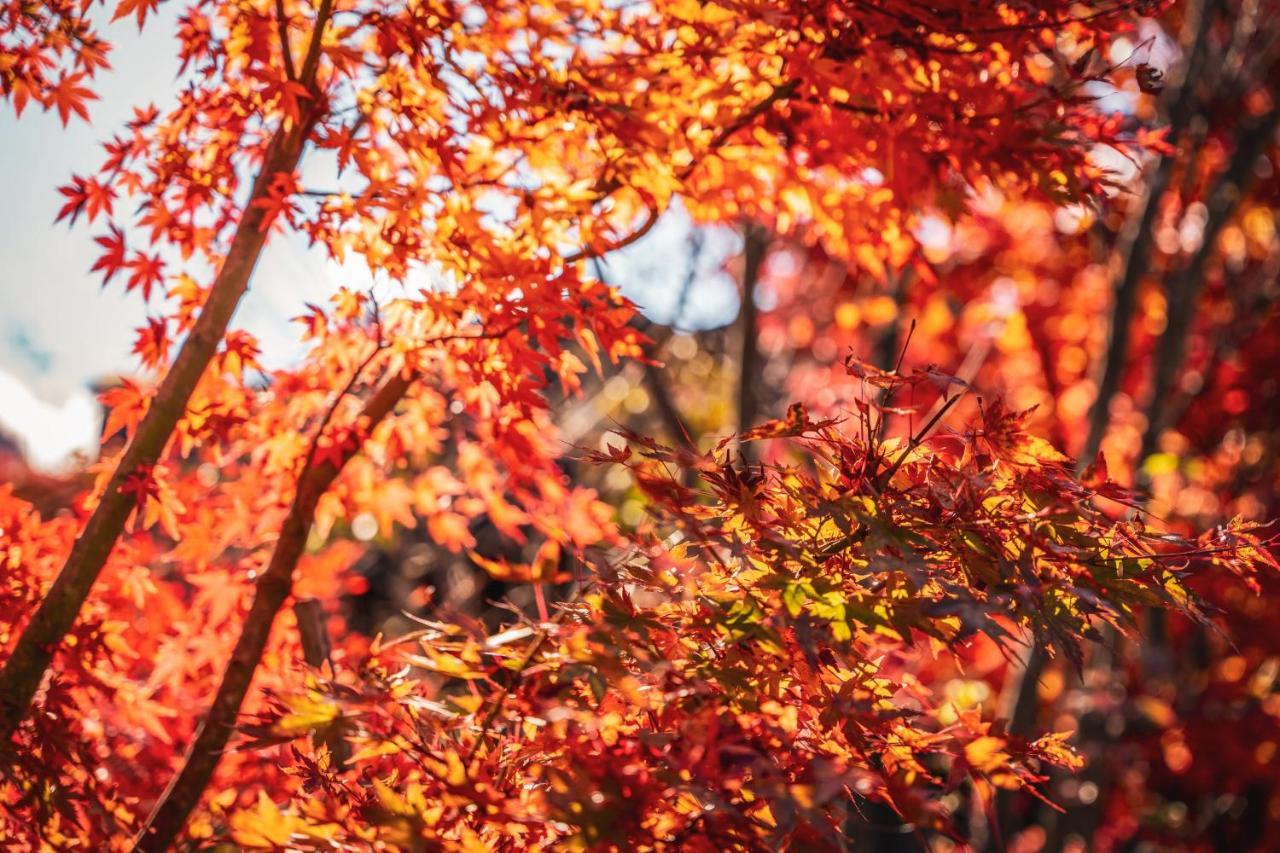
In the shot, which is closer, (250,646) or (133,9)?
(133,9)

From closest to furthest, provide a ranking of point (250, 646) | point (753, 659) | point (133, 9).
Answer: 1. point (753, 659)
2. point (133, 9)
3. point (250, 646)

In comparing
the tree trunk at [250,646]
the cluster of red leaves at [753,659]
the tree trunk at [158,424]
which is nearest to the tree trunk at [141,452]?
the tree trunk at [158,424]

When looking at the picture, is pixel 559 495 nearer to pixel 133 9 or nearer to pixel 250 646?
pixel 250 646

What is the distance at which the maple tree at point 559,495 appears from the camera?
68.3 inches

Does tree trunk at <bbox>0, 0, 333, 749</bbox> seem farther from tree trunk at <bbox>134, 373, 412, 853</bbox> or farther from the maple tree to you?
tree trunk at <bbox>134, 373, 412, 853</bbox>

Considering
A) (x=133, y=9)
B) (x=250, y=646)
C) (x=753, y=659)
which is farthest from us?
(x=250, y=646)

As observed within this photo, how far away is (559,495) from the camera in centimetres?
342

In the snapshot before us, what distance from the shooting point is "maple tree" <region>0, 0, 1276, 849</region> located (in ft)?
5.69

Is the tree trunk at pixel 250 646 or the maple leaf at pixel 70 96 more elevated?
the maple leaf at pixel 70 96

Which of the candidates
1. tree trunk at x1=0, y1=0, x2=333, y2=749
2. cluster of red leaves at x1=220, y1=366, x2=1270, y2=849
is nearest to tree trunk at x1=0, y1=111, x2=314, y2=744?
tree trunk at x1=0, y1=0, x2=333, y2=749

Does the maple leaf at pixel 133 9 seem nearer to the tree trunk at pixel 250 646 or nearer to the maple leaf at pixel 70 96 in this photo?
the maple leaf at pixel 70 96

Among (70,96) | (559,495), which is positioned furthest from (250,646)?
(70,96)

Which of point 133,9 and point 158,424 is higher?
point 133,9

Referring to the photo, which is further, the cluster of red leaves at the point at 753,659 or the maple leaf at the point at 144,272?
the maple leaf at the point at 144,272
